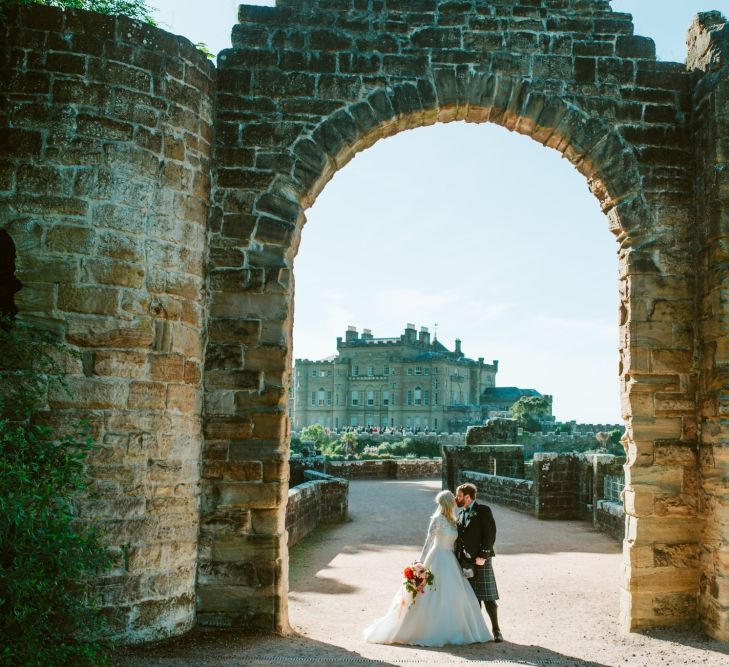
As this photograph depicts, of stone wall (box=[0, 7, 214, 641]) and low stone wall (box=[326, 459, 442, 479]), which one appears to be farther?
low stone wall (box=[326, 459, 442, 479])

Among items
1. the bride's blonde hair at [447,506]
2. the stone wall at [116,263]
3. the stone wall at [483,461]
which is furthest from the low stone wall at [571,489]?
the stone wall at [116,263]

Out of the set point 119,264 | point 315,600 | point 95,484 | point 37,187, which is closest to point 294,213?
point 119,264

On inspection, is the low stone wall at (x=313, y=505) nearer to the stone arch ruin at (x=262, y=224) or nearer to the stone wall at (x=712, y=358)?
the stone arch ruin at (x=262, y=224)

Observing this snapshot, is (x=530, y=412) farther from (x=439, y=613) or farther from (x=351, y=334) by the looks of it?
(x=439, y=613)

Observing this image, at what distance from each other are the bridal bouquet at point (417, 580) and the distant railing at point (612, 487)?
8.19 m

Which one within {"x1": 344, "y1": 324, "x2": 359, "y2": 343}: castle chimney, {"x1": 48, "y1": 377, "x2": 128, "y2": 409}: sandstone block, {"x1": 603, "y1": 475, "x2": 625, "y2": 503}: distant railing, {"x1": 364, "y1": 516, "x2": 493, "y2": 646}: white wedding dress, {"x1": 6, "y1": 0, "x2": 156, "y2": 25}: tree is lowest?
{"x1": 364, "y1": 516, "x2": 493, "y2": 646}: white wedding dress

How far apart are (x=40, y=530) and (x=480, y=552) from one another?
3899 mm

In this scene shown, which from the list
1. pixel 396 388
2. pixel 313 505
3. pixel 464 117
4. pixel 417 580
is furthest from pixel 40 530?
pixel 396 388

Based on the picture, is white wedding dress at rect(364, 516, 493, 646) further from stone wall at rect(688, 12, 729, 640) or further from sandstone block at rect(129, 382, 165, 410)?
sandstone block at rect(129, 382, 165, 410)

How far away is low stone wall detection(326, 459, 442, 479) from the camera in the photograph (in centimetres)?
2603

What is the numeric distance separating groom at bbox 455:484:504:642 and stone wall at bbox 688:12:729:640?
1549 millimetres

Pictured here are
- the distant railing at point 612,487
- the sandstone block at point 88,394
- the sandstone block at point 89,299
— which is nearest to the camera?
the sandstone block at point 88,394

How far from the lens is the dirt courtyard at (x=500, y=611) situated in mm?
6016

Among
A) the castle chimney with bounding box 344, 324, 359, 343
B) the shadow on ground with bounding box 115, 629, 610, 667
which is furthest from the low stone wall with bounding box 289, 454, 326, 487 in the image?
the castle chimney with bounding box 344, 324, 359, 343
